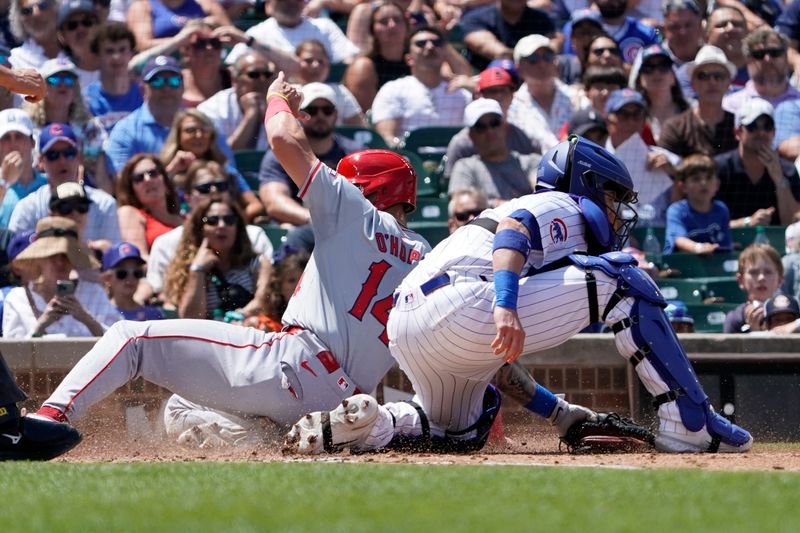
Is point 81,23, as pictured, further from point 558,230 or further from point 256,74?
point 558,230

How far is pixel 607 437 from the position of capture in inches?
219

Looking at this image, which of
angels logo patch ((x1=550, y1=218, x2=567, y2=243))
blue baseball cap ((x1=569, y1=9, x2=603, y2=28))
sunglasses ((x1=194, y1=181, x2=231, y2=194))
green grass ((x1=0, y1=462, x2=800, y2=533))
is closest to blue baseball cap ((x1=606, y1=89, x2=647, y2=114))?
blue baseball cap ((x1=569, y1=9, x2=603, y2=28))

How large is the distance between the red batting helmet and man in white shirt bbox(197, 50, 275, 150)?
14.2 ft

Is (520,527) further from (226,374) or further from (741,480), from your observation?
(226,374)

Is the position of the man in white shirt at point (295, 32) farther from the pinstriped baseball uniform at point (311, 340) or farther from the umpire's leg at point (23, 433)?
the umpire's leg at point (23, 433)

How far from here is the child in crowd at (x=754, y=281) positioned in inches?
322

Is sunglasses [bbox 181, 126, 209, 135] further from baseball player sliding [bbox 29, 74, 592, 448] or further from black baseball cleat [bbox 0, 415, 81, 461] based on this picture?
black baseball cleat [bbox 0, 415, 81, 461]

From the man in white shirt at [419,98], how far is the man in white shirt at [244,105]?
3.01ft

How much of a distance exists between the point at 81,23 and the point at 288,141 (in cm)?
595

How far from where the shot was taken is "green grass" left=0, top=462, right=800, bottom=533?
→ 11.0 feet

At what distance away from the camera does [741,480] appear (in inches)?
165

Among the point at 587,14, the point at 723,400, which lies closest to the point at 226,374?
the point at 723,400

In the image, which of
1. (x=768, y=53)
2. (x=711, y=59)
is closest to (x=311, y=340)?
(x=711, y=59)

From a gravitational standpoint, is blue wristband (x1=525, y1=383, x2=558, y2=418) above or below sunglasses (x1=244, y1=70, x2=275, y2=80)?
below
